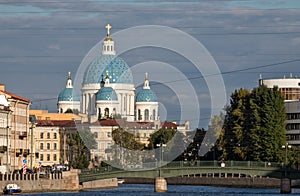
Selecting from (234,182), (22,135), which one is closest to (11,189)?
(22,135)

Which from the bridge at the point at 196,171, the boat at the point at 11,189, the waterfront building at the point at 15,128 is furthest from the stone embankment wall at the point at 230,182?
the boat at the point at 11,189

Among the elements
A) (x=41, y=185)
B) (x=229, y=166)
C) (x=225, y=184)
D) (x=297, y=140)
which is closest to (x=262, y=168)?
(x=229, y=166)

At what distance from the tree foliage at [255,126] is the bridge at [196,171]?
23.9 metres

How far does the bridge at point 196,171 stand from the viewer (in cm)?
13962

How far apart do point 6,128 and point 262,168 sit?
37.3 meters

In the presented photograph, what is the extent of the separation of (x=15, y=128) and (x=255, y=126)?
32.0 metres

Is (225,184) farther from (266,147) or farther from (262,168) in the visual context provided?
(262,168)

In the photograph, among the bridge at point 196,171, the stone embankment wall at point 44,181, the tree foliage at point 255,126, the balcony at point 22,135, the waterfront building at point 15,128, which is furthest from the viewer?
the balcony at point 22,135

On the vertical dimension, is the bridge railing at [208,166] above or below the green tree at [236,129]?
below

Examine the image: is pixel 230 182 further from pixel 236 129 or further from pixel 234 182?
pixel 236 129

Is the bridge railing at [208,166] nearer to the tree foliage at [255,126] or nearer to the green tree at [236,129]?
the tree foliage at [255,126]

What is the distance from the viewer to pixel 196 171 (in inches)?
5591

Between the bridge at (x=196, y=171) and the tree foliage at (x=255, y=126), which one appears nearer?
the bridge at (x=196, y=171)

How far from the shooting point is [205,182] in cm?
18538
